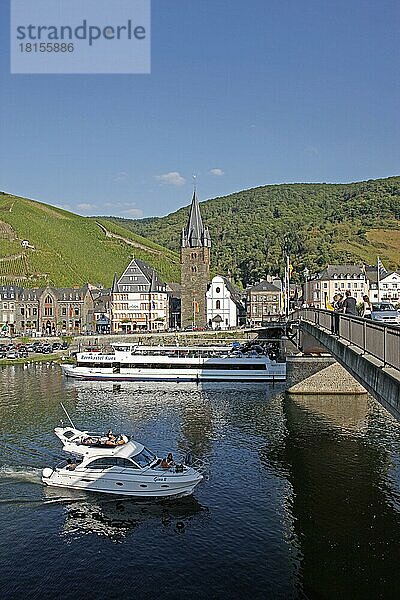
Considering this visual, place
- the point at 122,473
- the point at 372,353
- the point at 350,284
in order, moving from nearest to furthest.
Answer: the point at 372,353 → the point at 122,473 → the point at 350,284

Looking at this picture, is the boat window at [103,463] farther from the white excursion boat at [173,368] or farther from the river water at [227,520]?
the white excursion boat at [173,368]

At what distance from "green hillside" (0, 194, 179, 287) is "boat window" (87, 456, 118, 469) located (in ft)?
372

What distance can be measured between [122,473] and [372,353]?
15.1 meters

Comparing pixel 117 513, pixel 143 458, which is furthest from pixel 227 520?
pixel 143 458

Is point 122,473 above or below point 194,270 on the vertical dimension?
below

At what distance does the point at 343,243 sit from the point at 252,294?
71.0m

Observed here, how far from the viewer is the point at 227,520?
28.5 meters

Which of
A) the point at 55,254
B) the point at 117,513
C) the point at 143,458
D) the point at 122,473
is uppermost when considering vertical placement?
the point at 55,254

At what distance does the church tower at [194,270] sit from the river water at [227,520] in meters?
74.4

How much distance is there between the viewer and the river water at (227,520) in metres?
23.1

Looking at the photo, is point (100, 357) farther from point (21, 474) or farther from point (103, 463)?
point (103, 463)

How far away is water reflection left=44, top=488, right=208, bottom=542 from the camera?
91.5 feet

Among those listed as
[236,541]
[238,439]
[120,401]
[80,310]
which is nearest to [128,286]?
[80,310]

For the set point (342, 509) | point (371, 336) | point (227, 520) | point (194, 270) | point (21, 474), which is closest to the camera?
point (371, 336)
